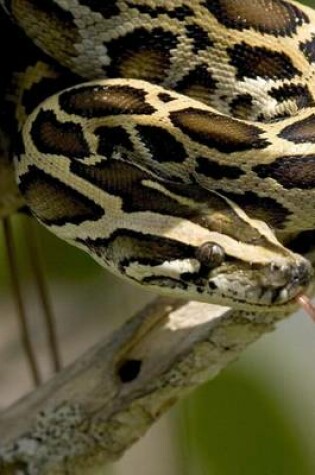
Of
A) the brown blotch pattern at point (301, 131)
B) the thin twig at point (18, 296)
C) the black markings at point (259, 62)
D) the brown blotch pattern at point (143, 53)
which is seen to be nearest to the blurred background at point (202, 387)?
the thin twig at point (18, 296)

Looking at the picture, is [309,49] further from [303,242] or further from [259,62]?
[303,242]

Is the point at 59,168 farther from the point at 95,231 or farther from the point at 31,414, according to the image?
the point at 31,414

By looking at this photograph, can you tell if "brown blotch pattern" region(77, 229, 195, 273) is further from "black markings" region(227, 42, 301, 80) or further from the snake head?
"black markings" region(227, 42, 301, 80)

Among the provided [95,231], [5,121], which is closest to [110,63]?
[5,121]

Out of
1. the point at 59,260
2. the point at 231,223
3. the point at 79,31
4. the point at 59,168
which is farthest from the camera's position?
the point at 59,260

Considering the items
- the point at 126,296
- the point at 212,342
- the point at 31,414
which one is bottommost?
the point at 126,296

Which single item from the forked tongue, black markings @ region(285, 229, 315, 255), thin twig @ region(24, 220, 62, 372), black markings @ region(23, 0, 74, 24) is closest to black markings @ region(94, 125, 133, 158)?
black markings @ region(23, 0, 74, 24)
